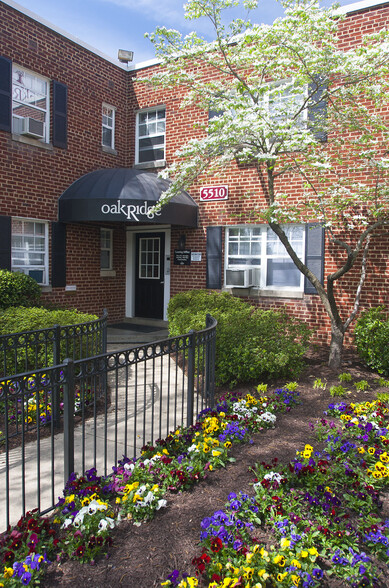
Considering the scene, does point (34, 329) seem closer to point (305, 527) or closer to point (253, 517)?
point (253, 517)

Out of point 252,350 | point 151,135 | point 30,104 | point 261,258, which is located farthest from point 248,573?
point 151,135

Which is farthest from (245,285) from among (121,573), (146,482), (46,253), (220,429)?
(121,573)

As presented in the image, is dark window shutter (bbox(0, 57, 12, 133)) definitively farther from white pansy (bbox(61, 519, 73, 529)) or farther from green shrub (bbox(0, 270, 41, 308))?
white pansy (bbox(61, 519, 73, 529))

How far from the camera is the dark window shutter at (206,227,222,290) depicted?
1084 cm

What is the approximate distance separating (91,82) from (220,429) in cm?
1028

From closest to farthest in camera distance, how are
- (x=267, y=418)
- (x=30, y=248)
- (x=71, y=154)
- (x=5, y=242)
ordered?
(x=267, y=418)
(x=5, y=242)
(x=30, y=248)
(x=71, y=154)

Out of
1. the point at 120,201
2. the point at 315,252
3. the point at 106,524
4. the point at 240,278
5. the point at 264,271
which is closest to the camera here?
the point at 106,524

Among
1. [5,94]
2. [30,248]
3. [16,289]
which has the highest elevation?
[5,94]

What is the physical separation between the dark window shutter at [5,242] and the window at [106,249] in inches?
117

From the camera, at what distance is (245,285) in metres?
10.2

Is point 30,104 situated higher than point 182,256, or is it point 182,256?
point 30,104

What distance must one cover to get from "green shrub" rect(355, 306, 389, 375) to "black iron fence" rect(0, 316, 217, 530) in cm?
273

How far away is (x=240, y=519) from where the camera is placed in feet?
9.03

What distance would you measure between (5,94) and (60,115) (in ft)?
5.12
